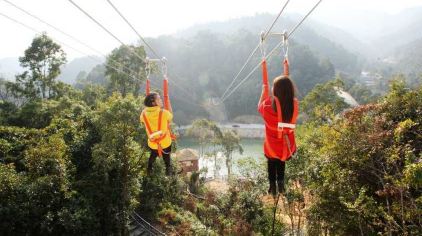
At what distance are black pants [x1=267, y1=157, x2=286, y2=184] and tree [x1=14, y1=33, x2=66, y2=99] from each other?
64.1 ft

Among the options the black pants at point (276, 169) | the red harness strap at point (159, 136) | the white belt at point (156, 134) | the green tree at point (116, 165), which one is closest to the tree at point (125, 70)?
the green tree at point (116, 165)

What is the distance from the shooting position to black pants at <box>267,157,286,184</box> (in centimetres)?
344

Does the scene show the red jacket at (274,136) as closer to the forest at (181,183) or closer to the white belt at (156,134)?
the white belt at (156,134)

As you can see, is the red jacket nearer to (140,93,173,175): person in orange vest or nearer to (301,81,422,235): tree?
(140,93,173,175): person in orange vest

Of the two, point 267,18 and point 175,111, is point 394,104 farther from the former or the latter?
point 267,18

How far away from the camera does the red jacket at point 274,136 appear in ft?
10.0

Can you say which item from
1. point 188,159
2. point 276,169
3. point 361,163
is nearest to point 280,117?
point 276,169

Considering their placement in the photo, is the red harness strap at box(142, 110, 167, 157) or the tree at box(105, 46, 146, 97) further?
the tree at box(105, 46, 146, 97)

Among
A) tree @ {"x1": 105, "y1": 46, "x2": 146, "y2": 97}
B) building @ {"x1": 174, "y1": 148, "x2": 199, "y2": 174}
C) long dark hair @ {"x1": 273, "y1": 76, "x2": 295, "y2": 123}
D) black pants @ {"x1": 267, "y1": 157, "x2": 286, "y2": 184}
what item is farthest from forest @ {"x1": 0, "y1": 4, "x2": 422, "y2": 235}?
building @ {"x1": 174, "y1": 148, "x2": 199, "y2": 174}

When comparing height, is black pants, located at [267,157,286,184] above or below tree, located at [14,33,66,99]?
below

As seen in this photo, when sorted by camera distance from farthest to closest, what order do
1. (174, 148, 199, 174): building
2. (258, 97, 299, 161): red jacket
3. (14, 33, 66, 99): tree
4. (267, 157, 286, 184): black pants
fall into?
(174, 148, 199, 174): building → (14, 33, 66, 99): tree → (267, 157, 286, 184): black pants → (258, 97, 299, 161): red jacket

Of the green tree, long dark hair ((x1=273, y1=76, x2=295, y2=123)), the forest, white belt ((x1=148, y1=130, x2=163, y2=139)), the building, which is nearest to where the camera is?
long dark hair ((x1=273, y1=76, x2=295, y2=123))

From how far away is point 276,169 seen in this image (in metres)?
3.49

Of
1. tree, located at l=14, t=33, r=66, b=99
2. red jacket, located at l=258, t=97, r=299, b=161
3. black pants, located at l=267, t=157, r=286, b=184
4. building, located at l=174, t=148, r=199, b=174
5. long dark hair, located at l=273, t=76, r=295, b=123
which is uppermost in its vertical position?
tree, located at l=14, t=33, r=66, b=99
